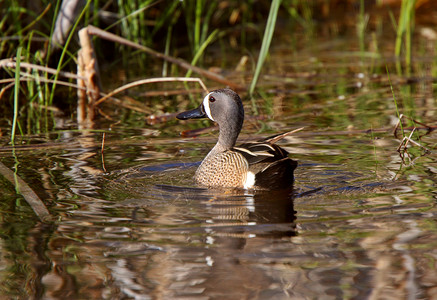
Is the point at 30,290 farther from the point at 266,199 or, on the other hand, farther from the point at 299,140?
the point at 299,140

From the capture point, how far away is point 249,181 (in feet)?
15.0

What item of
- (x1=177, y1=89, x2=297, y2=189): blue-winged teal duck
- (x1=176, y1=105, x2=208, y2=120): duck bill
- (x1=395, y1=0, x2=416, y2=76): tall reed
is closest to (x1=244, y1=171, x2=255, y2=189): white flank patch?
(x1=177, y1=89, x2=297, y2=189): blue-winged teal duck

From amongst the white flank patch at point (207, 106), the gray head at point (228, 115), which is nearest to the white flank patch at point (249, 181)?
the gray head at point (228, 115)

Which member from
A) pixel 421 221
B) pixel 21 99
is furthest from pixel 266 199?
pixel 21 99

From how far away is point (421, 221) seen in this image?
379cm

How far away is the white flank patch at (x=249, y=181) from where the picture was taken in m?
4.54

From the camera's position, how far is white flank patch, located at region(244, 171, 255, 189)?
4537mm

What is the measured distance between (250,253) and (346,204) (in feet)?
3.13

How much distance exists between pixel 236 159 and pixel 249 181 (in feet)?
0.72

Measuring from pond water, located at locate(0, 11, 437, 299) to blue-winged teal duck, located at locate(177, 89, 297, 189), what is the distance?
108 millimetres

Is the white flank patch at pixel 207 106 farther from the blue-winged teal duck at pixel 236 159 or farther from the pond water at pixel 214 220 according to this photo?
the pond water at pixel 214 220

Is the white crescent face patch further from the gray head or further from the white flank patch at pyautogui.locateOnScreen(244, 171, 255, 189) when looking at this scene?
the white flank patch at pyautogui.locateOnScreen(244, 171, 255, 189)

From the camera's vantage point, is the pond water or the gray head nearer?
the pond water

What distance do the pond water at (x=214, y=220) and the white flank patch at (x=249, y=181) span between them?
6 centimetres
